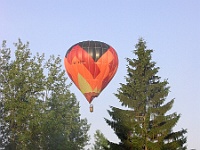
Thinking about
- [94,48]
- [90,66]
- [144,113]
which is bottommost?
[144,113]

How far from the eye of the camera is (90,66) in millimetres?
36500

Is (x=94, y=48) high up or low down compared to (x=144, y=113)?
up

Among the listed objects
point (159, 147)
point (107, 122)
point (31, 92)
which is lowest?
point (159, 147)

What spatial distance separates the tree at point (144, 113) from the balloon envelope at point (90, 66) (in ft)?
8.85

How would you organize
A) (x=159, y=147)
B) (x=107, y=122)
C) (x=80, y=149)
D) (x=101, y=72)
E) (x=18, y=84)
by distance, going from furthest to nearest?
(x=80, y=149), (x=18, y=84), (x=101, y=72), (x=107, y=122), (x=159, y=147)

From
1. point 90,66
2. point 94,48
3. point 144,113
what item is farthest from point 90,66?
point 144,113

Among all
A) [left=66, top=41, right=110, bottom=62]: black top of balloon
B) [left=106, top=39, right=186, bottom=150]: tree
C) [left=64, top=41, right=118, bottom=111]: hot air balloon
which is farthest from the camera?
[left=66, top=41, right=110, bottom=62]: black top of balloon

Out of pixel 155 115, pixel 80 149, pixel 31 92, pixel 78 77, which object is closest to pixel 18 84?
pixel 31 92

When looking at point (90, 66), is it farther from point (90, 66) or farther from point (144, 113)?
point (144, 113)

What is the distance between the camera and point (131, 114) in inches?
1308

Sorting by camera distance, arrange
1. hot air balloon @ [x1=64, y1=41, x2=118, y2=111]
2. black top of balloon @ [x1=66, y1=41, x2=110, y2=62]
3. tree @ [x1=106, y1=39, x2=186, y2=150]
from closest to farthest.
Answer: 1. tree @ [x1=106, y1=39, x2=186, y2=150]
2. hot air balloon @ [x1=64, y1=41, x2=118, y2=111]
3. black top of balloon @ [x1=66, y1=41, x2=110, y2=62]

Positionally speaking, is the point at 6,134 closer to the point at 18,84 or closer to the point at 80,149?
the point at 18,84

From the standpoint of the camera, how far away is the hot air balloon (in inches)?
1439

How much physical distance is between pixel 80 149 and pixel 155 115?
17.7 metres
